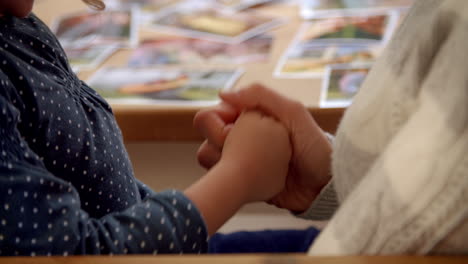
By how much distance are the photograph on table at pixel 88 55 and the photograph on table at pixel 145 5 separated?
0.15 metres

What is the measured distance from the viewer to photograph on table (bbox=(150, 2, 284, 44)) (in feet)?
4.08

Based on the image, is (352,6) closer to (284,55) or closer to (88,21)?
(284,55)

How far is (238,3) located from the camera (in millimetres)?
1365

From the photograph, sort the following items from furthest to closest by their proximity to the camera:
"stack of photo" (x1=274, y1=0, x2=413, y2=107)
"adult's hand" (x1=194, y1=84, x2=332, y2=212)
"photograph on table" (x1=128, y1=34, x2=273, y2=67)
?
"photograph on table" (x1=128, y1=34, x2=273, y2=67) < "stack of photo" (x1=274, y1=0, x2=413, y2=107) < "adult's hand" (x1=194, y1=84, x2=332, y2=212)

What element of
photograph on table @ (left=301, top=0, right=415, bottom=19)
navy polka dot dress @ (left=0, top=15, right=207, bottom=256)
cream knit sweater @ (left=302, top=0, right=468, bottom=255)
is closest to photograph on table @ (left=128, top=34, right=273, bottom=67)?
photograph on table @ (left=301, top=0, right=415, bottom=19)

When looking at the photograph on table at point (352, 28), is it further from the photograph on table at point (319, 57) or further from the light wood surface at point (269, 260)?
the light wood surface at point (269, 260)

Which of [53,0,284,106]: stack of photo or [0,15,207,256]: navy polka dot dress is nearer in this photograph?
[0,15,207,256]: navy polka dot dress

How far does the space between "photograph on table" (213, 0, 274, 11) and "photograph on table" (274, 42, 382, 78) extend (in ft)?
0.75

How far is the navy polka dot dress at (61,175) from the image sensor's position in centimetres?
53

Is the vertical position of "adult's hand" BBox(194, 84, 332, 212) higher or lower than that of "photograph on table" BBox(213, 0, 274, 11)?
lower

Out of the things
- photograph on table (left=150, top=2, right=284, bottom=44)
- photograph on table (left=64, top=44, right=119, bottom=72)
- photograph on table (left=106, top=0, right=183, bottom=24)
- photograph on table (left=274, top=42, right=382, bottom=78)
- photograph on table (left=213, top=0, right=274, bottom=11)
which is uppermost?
photograph on table (left=213, top=0, right=274, bottom=11)

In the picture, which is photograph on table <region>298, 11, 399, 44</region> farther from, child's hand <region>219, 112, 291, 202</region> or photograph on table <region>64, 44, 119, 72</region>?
child's hand <region>219, 112, 291, 202</region>

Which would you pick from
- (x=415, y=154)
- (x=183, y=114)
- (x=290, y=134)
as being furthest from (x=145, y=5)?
(x=415, y=154)

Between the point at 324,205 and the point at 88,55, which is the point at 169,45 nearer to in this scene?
the point at 88,55
